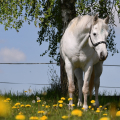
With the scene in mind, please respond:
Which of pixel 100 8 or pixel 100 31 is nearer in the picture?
pixel 100 31

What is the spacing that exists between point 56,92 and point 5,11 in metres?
3.16

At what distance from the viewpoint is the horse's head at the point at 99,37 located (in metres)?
4.04

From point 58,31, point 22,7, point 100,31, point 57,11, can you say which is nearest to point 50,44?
point 58,31

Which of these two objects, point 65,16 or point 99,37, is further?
point 65,16

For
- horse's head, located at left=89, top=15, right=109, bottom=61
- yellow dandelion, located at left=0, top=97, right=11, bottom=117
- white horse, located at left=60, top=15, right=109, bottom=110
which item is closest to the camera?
yellow dandelion, located at left=0, top=97, right=11, bottom=117

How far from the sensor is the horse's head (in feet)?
13.3

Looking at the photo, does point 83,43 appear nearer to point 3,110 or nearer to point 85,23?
point 85,23

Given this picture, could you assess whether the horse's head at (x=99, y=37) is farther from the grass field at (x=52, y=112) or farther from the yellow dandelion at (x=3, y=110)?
Result: the yellow dandelion at (x=3, y=110)

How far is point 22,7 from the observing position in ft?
24.2

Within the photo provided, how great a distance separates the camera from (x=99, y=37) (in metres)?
4.14

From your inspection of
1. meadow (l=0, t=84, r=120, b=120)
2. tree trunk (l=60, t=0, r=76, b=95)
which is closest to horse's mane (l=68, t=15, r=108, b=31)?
meadow (l=0, t=84, r=120, b=120)

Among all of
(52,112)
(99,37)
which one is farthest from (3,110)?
(99,37)

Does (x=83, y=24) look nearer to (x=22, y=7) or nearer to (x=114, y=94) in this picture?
(x=22, y=7)

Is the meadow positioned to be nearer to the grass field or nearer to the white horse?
the grass field
